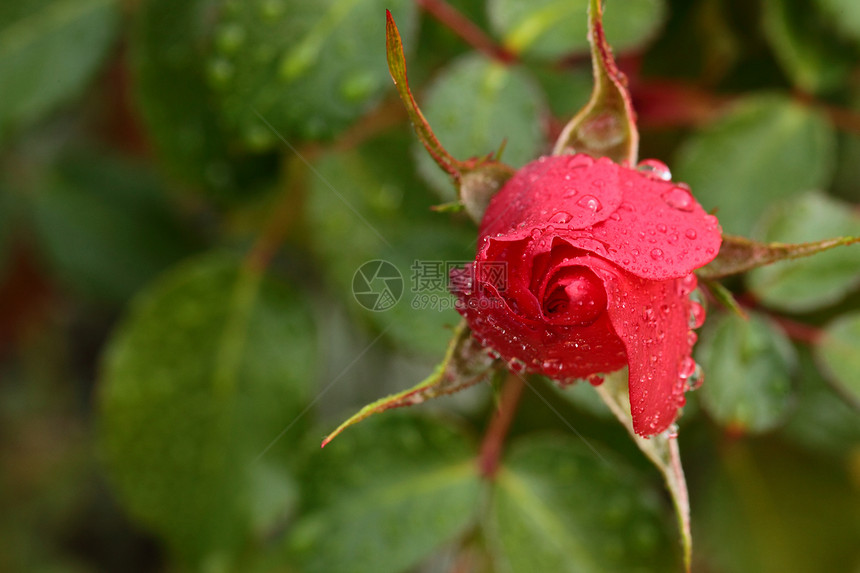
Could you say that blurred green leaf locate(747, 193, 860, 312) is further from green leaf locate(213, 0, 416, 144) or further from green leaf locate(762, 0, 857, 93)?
green leaf locate(213, 0, 416, 144)

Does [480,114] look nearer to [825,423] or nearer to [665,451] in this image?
[665,451]

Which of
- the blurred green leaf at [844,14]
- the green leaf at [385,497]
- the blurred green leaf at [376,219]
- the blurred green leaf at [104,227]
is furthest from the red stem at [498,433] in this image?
the blurred green leaf at [104,227]

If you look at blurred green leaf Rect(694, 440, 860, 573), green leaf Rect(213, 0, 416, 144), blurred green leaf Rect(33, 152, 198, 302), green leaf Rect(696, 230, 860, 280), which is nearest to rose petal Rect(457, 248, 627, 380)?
green leaf Rect(696, 230, 860, 280)

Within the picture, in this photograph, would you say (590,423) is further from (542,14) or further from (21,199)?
(21,199)

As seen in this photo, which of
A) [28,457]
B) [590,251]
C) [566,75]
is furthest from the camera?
[28,457]

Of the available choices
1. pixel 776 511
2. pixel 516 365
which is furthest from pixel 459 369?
pixel 776 511

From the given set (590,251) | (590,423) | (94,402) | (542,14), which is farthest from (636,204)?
(94,402)
